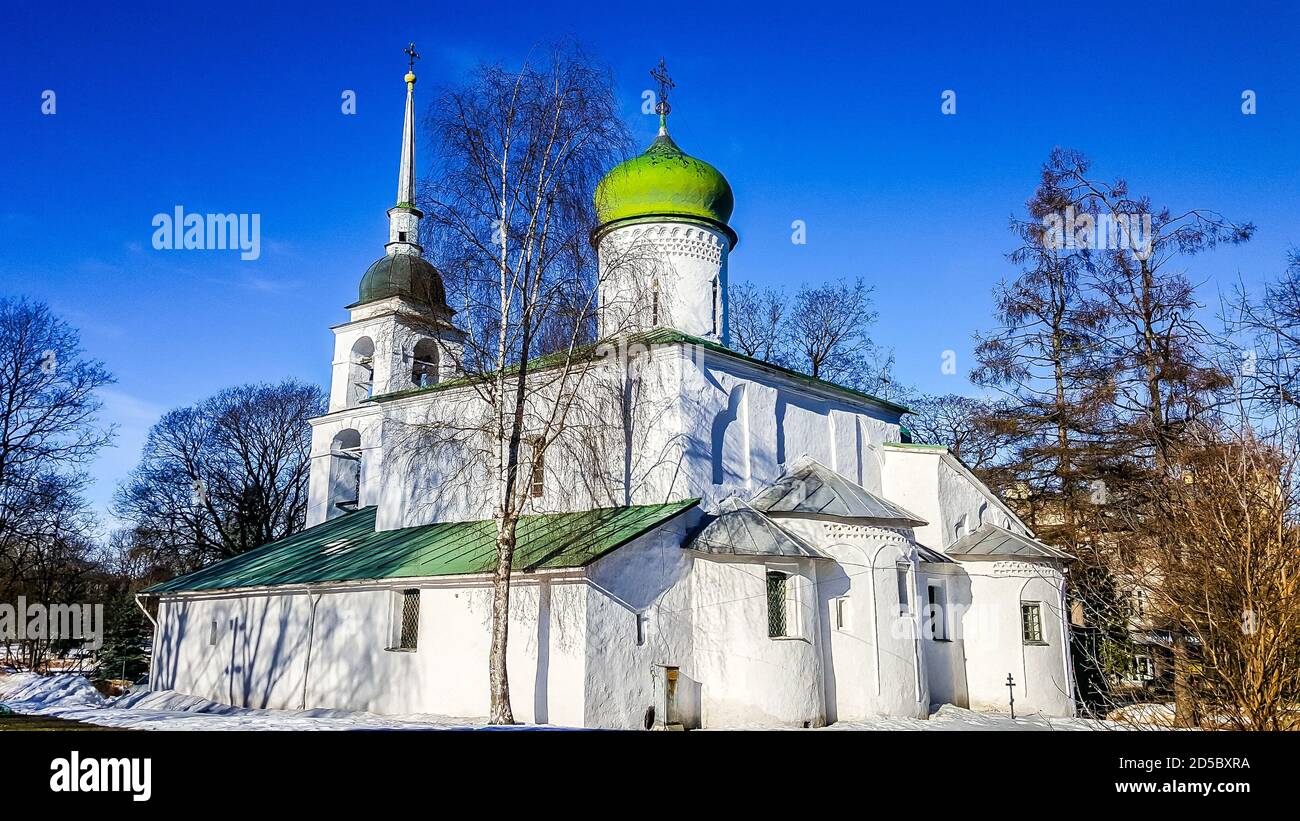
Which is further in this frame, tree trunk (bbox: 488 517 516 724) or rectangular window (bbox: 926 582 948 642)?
rectangular window (bbox: 926 582 948 642)

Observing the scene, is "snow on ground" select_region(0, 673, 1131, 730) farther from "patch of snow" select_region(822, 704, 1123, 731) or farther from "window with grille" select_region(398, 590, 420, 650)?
"window with grille" select_region(398, 590, 420, 650)

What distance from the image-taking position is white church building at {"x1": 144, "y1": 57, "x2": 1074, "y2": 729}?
1603 centimetres

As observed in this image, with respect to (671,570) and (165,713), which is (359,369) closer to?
(165,713)

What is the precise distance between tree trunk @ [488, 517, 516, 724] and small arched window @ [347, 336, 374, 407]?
643 inches

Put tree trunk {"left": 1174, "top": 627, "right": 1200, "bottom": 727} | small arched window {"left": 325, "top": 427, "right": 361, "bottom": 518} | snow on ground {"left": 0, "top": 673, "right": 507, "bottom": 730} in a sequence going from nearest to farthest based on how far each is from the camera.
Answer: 1. tree trunk {"left": 1174, "top": 627, "right": 1200, "bottom": 727}
2. snow on ground {"left": 0, "top": 673, "right": 507, "bottom": 730}
3. small arched window {"left": 325, "top": 427, "right": 361, "bottom": 518}

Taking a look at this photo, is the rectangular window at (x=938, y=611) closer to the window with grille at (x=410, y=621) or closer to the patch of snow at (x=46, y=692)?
the window with grille at (x=410, y=621)

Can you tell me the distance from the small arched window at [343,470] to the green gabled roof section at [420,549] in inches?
202

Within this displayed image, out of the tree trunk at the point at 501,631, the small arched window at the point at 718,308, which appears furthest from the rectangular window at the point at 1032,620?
the tree trunk at the point at 501,631

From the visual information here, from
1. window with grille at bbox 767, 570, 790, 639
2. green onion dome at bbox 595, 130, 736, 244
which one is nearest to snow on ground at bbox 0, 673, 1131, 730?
window with grille at bbox 767, 570, 790, 639

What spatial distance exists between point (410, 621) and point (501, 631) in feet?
13.6

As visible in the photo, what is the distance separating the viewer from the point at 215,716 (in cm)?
1795
